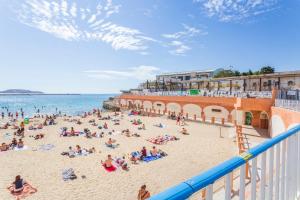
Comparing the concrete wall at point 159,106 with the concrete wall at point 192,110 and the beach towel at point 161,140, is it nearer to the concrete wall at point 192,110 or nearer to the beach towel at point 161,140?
the concrete wall at point 192,110

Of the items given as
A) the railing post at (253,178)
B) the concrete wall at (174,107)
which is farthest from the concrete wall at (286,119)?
the concrete wall at (174,107)

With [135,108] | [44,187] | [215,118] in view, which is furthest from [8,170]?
[135,108]

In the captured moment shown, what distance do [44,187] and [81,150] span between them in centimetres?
570

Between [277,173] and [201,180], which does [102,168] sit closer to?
[277,173]

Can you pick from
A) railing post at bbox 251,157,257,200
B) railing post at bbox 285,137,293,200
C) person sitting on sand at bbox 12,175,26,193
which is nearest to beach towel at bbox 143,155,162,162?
person sitting on sand at bbox 12,175,26,193

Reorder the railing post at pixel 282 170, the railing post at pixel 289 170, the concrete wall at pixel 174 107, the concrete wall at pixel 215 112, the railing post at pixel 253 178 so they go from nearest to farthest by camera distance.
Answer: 1. the railing post at pixel 253 178
2. the railing post at pixel 282 170
3. the railing post at pixel 289 170
4. the concrete wall at pixel 215 112
5. the concrete wall at pixel 174 107

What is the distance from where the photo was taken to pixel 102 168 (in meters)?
13.9

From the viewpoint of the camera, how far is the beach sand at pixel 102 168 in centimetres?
1095

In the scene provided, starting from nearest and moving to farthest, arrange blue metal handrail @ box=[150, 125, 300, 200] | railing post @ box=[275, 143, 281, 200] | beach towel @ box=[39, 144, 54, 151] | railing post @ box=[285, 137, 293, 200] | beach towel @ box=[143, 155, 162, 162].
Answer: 1. blue metal handrail @ box=[150, 125, 300, 200]
2. railing post @ box=[275, 143, 281, 200]
3. railing post @ box=[285, 137, 293, 200]
4. beach towel @ box=[143, 155, 162, 162]
5. beach towel @ box=[39, 144, 54, 151]

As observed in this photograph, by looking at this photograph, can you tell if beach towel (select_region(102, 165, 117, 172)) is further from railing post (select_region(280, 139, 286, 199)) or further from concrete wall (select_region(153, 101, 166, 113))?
concrete wall (select_region(153, 101, 166, 113))

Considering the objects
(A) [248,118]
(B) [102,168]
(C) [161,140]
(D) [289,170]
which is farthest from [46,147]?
(A) [248,118]

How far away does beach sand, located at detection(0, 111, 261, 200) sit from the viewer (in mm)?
10954

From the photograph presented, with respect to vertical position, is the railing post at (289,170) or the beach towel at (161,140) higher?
the railing post at (289,170)

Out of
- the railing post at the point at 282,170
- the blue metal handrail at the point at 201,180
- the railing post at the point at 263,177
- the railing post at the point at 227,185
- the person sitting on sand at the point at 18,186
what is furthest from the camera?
the person sitting on sand at the point at 18,186
